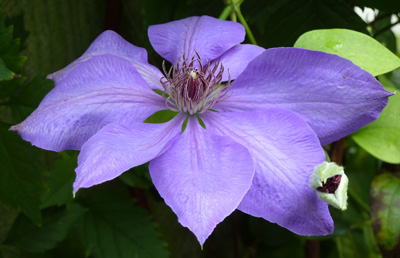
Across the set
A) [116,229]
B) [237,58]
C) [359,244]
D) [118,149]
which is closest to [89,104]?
[118,149]

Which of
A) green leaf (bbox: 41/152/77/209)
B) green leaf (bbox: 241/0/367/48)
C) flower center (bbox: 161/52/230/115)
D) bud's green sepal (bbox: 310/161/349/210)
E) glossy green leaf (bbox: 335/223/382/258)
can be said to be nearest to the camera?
bud's green sepal (bbox: 310/161/349/210)

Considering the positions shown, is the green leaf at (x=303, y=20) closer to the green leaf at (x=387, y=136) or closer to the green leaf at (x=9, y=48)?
the green leaf at (x=387, y=136)

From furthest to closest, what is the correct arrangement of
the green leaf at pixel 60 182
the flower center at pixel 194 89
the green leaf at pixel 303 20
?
1. the green leaf at pixel 60 182
2. the green leaf at pixel 303 20
3. the flower center at pixel 194 89

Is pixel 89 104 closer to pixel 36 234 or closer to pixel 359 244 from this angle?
pixel 36 234

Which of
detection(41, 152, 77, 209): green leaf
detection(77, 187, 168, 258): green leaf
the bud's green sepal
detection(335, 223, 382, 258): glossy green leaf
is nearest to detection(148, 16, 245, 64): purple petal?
the bud's green sepal

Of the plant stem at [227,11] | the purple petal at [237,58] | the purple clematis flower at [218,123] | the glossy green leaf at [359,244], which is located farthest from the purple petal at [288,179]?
the glossy green leaf at [359,244]

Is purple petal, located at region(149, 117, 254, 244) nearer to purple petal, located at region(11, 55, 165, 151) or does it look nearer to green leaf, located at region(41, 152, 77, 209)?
purple petal, located at region(11, 55, 165, 151)
